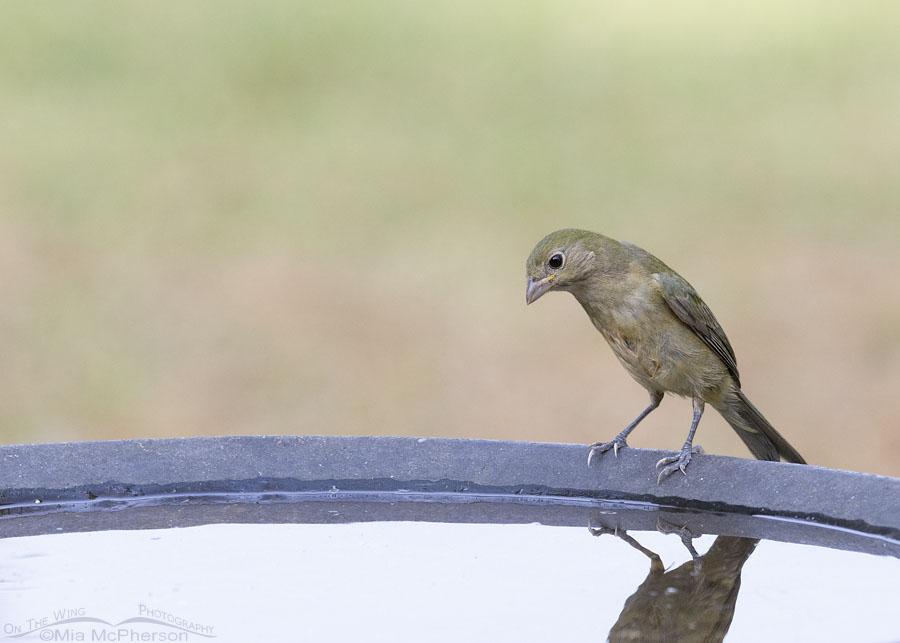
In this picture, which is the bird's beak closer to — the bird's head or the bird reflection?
the bird's head

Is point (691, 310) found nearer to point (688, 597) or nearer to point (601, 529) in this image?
point (601, 529)

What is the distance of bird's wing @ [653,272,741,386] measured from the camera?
4.47 metres

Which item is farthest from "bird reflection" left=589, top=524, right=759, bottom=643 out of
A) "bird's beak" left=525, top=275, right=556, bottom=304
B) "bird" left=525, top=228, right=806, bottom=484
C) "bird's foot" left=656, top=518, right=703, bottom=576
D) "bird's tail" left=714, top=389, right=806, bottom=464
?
"bird's tail" left=714, top=389, right=806, bottom=464

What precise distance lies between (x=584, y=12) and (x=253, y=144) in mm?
4097

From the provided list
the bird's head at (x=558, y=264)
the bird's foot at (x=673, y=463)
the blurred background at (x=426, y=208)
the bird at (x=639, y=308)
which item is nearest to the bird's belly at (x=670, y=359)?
the bird at (x=639, y=308)

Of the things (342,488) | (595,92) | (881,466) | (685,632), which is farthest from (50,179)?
(685,632)

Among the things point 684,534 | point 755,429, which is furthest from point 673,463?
point 755,429

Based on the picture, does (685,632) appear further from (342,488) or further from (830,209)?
(830,209)

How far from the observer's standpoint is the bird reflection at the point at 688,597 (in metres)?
2.66

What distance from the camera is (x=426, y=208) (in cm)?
1124

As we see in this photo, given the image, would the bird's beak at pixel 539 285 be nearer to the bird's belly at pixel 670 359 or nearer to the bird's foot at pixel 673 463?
the bird's belly at pixel 670 359

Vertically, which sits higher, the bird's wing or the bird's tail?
the bird's wing

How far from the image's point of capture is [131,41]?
45.5ft

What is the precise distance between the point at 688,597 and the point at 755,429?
1.90 metres
